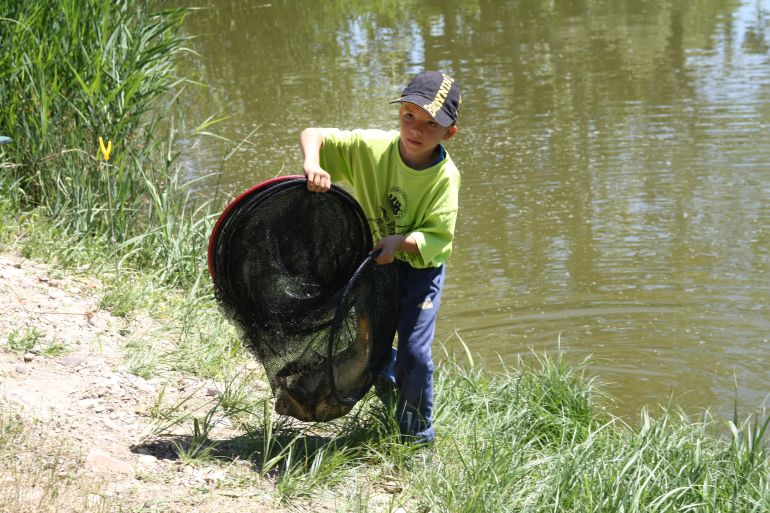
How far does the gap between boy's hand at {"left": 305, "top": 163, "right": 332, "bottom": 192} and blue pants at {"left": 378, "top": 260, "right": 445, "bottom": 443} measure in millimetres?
478

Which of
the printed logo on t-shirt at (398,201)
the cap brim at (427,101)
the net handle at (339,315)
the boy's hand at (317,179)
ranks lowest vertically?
the net handle at (339,315)

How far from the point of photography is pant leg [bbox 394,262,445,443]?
3953 mm

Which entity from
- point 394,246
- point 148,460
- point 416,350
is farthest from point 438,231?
point 148,460

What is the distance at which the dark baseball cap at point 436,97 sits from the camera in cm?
375

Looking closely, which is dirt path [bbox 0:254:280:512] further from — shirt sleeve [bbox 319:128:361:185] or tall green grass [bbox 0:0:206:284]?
shirt sleeve [bbox 319:128:361:185]

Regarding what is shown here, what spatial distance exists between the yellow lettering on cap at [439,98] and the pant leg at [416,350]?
24.6 inches

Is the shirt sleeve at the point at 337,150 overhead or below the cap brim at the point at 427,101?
below

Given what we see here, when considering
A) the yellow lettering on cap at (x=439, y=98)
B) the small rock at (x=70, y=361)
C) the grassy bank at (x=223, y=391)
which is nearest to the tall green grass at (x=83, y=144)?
the grassy bank at (x=223, y=391)

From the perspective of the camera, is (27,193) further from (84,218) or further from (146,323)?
(146,323)

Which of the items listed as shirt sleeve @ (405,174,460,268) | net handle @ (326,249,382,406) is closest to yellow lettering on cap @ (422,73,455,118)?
shirt sleeve @ (405,174,460,268)

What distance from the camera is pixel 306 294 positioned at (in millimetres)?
4152

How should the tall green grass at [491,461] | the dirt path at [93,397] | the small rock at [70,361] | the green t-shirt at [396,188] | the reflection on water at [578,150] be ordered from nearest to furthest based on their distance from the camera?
1. the dirt path at [93,397]
2. the tall green grass at [491,461]
3. the green t-shirt at [396,188]
4. the small rock at [70,361]
5. the reflection on water at [578,150]

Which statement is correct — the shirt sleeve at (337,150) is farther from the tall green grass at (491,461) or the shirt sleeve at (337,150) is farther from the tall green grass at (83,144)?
the tall green grass at (83,144)

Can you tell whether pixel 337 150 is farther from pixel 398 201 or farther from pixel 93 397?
pixel 93 397
